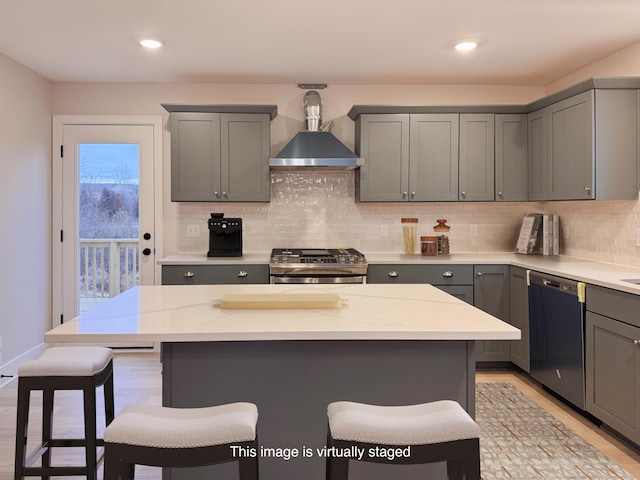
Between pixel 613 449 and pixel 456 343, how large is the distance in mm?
1611

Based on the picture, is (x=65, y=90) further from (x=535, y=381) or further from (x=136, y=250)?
(x=535, y=381)

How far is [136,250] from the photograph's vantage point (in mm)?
5020

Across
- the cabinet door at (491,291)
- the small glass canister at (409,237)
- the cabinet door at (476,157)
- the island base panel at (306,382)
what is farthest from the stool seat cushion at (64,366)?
the cabinet door at (476,157)

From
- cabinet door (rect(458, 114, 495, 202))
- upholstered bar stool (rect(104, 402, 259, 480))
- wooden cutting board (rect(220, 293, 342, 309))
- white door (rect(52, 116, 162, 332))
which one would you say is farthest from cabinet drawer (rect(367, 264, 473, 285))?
upholstered bar stool (rect(104, 402, 259, 480))

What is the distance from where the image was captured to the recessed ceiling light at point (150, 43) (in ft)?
12.4

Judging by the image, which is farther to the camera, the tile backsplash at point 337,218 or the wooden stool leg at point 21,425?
the tile backsplash at point 337,218

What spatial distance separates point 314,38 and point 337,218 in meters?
1.80

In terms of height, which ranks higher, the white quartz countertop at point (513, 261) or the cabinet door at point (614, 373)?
the white quartz countertop at point (513, 261)

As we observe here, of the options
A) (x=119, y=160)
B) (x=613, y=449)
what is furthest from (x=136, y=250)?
(x=613, y=449)

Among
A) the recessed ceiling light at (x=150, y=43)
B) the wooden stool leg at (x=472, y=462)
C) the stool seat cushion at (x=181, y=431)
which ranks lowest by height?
the wooden stool leg at (x=472, y=462)

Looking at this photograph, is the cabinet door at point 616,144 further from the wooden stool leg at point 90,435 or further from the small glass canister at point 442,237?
the wooden stool leg at point 90,435

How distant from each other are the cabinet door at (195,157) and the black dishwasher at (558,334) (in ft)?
9.01

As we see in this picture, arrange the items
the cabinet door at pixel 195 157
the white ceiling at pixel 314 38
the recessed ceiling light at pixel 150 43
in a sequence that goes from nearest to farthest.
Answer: the white ceiling at pixel 314 38, the recessed ceiling light at pixel 150 43, the cabinet door at pixel 195 157

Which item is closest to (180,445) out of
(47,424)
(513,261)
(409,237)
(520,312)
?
(47,424)
